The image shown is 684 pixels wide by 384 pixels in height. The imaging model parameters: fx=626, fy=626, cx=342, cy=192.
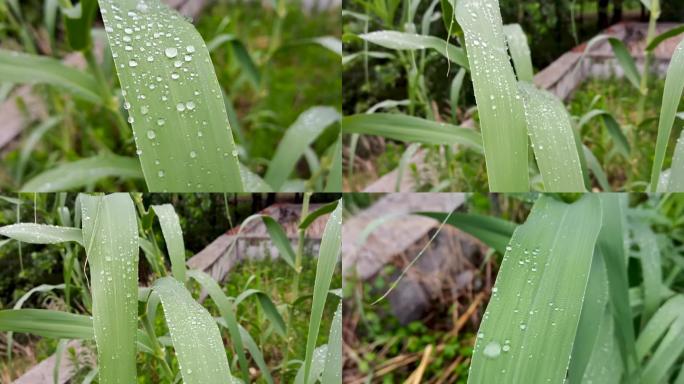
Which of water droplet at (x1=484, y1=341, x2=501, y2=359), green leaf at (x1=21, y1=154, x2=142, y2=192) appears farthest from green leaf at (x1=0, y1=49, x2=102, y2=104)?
water droplet at (x1=484, y1=341, x2=501, y2=359)

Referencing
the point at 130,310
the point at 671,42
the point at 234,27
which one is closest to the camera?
the point at 130,310

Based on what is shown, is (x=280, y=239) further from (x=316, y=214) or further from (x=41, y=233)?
(x=41, y=233)

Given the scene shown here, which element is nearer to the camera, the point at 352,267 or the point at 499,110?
the point at 499,110

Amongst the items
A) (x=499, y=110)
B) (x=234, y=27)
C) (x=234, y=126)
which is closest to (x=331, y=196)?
(x=499, y=110)

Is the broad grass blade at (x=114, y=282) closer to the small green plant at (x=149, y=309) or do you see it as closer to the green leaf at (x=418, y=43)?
the small green plant at (x=149, y=309)

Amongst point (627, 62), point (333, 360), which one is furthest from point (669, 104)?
point (333, 360)

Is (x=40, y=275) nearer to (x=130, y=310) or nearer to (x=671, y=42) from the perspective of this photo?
(x=130, y=310)
